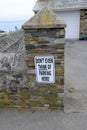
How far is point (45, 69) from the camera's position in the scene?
4.34 m

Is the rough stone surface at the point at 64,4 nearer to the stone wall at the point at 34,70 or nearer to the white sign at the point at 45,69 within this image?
the stone wall at the point at 34,70

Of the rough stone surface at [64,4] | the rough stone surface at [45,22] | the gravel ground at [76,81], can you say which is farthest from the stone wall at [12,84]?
the rough stone surface at [64,4]

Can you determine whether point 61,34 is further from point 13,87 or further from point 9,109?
point 9,109

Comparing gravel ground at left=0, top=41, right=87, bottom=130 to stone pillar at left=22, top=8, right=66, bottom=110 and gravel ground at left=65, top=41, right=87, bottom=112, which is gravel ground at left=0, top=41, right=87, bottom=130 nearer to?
gravel ground at left=65, top=41, right=87, bottom=112

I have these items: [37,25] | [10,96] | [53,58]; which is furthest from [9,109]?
[37,25]

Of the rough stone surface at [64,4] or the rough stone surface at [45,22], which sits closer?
→ the rough stone surface at [45,22]

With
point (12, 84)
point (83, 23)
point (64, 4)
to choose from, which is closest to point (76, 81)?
point (12, 84)

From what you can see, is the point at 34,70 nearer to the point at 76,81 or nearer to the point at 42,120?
the point at 42,120

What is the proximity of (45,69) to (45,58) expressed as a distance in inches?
10.4

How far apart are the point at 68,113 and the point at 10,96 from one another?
1378 millimetres

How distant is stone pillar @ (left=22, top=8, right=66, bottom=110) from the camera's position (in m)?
4.04

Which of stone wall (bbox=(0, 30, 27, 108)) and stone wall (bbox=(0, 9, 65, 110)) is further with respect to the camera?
stone wall (bbox=(0, 30, 27, 108))

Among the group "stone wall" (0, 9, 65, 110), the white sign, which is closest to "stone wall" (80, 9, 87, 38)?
"stone wall" (0, 9, 65, 110)

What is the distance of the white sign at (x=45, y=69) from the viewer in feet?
13.9
